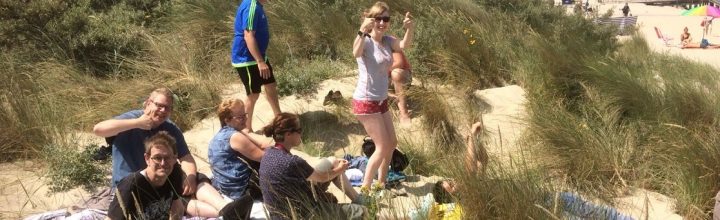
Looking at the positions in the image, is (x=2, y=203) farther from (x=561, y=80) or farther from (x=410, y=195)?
(x=561, y=80)

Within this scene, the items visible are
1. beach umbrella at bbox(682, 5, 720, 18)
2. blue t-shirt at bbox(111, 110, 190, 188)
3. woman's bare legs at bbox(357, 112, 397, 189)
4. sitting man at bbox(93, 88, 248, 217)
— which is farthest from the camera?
beach umbrella at bbox(682, 5, 720, 18)

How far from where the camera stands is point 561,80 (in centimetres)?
671

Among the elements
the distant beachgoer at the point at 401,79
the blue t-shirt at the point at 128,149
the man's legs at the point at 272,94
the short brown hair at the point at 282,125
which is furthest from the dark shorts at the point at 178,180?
the distant beachgoer at the point at 401,79

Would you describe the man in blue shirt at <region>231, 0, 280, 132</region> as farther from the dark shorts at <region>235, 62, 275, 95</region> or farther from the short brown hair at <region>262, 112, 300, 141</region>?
the short brown hair at <region>262, 112, 300, 141</region>

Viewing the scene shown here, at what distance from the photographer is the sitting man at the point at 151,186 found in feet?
11.1

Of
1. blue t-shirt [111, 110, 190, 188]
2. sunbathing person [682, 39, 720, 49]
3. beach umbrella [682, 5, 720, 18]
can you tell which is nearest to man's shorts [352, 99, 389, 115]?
blue t-shirt [111, 110, 190, 188]

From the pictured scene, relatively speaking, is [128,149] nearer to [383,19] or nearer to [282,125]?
[282,125]

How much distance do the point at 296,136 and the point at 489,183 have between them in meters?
1.18

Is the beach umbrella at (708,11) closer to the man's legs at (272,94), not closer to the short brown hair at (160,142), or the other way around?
the man's legs at (272,94)

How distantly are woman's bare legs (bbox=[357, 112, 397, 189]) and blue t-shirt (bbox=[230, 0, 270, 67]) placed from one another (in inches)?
56.0

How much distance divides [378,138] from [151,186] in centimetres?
155

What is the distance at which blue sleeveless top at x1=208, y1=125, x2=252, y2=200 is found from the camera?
4.29 metres

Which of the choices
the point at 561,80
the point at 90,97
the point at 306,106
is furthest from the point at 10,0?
the point at 561,80

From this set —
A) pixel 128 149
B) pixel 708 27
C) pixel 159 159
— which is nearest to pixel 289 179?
pixel 159 159
